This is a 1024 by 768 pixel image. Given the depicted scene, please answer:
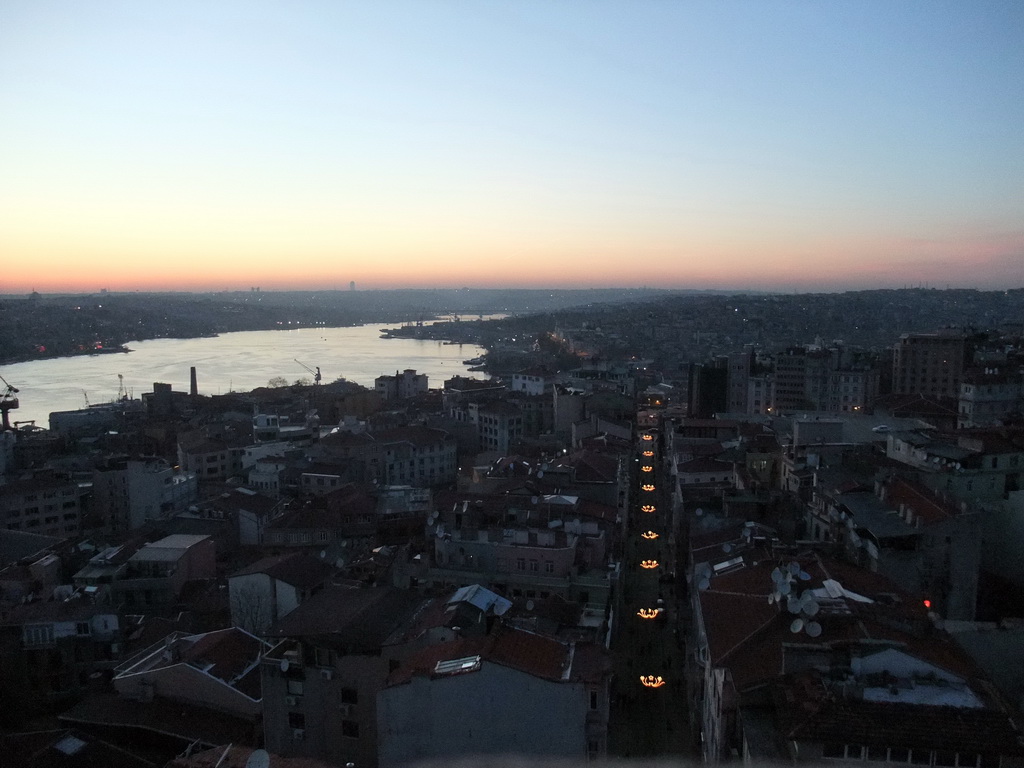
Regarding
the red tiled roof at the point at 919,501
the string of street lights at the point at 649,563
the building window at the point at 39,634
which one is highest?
the red tiled roof at the point at 919,501

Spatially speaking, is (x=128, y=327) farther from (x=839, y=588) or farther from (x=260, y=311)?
(x=839, y=588)

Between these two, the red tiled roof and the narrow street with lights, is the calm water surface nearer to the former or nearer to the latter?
the narrow street with lights

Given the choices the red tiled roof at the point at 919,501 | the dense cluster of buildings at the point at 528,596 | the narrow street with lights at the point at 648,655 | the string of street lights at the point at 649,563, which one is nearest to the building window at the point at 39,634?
the dense cluster of buildings at the point at 528,596

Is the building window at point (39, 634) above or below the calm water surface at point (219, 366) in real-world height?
above

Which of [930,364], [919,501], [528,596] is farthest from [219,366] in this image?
[919,501]

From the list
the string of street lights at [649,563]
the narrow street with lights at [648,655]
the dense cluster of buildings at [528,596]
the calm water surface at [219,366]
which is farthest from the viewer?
the calm water surface at [219,366]

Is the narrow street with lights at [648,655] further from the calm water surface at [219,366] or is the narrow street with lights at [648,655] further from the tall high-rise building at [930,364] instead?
the calm water surface at [219,366]

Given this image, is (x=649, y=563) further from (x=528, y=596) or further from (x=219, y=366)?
(x=219, y=366)

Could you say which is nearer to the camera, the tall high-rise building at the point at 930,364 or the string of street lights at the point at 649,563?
the string of street lights at the point at 649,563
